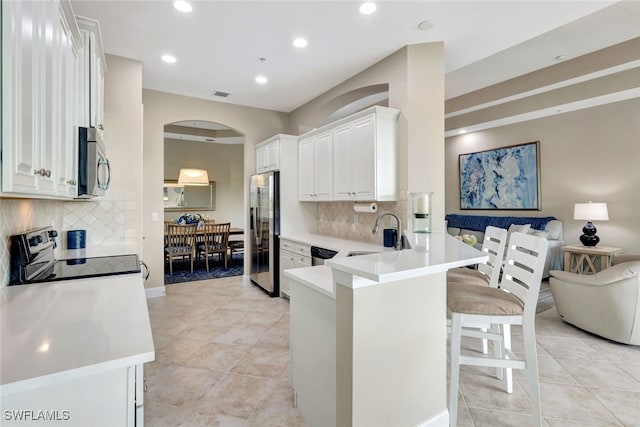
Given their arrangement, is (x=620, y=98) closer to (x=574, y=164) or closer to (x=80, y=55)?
(x=574, y=164)

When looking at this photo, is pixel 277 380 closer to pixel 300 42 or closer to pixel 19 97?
pixel 19 97

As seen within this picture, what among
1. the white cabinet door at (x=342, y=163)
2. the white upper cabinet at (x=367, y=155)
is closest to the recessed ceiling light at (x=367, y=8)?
the white upper cabinet at (x=367, y=155)

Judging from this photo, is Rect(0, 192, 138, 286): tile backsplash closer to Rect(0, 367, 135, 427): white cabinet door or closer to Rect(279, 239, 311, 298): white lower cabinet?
Rect(0, 367, 135, 427): white cabinet door

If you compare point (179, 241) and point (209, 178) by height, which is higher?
point (209, 178)

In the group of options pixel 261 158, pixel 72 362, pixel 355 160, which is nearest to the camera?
pixel 72 362

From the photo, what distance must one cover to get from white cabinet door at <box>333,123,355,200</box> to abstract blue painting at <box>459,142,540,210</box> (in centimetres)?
454

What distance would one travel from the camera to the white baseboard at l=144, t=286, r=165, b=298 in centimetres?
441

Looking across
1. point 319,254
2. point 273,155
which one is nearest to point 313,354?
point 319,254

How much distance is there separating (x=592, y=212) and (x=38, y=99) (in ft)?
21.8

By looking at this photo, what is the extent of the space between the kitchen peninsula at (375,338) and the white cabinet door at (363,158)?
1487 mm

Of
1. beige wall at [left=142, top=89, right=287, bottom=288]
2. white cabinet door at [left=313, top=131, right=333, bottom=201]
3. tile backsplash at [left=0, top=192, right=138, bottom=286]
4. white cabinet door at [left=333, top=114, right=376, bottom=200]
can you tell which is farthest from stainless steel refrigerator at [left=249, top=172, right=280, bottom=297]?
tile backsplash at [left=0, top=192, right=138, bottom=286]

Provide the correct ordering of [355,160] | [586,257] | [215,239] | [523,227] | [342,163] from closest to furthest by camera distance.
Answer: [355,160] → [342,163] → [586,257] → [523,227] → [215,239]

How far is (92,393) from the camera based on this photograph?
919 millimetres

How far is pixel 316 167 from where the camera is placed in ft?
14.1
